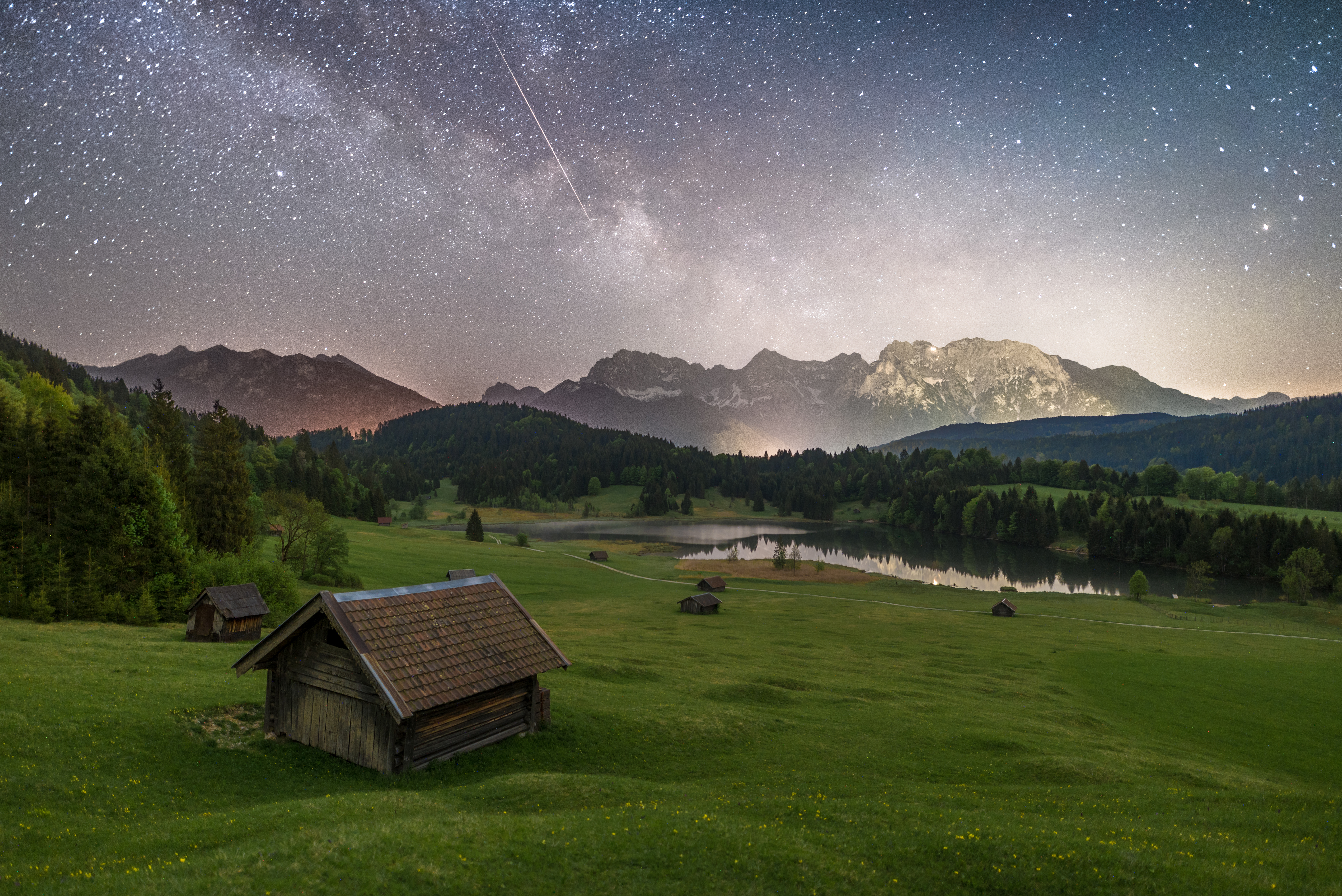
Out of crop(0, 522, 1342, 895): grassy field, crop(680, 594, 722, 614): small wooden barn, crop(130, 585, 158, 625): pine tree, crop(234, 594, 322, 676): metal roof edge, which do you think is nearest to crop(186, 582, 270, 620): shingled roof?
crop(130, 585, 158, 625): pine tree

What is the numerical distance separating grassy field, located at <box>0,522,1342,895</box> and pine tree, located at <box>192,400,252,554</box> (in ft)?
76.3

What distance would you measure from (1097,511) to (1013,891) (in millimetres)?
199130

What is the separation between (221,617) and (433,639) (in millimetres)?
28485

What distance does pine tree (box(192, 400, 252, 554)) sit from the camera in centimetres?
6241

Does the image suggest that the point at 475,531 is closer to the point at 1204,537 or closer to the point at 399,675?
the point at 399,675

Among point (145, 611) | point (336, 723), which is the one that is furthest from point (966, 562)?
point (336, 723)

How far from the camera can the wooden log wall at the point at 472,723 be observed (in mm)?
20672

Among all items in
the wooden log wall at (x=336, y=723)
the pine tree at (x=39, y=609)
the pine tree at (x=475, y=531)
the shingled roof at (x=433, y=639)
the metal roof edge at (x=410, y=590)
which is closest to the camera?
the shingled roof at (x=433, y=639)

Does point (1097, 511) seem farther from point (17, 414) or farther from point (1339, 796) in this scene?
point (17, 414)

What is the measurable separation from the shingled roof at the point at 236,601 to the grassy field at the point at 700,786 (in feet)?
10.7

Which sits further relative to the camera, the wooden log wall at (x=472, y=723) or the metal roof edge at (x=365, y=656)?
the wooden log wall at (x=472, y=723)

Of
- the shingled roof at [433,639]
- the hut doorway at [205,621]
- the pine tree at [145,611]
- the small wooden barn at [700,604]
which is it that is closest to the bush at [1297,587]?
the small wooden barn at [700,604]

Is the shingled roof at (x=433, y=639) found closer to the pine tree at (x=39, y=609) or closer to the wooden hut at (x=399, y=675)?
the wooden hut at (x=399, y=675)

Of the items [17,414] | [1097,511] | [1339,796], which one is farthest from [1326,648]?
[1097,511]
